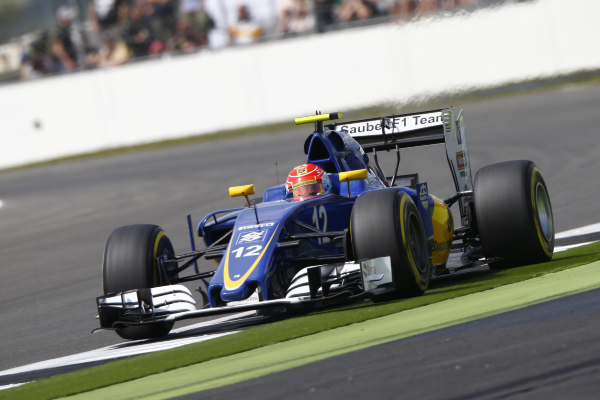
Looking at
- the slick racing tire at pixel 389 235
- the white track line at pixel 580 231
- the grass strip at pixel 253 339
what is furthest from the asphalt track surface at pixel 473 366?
the white track line at pixel 580 231

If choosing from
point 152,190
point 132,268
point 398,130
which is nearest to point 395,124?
point 398,130

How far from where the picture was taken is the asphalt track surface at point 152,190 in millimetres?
9039

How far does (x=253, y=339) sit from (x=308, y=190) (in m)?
1.80

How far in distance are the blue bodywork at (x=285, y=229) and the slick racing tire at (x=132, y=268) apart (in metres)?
0.55

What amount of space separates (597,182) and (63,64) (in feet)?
46.9

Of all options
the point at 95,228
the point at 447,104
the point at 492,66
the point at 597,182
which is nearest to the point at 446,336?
the point at 597,182

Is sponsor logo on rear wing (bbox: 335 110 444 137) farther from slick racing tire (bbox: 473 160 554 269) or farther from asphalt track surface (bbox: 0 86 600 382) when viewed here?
asphalt track surface (bbox: 0 86 600 382)

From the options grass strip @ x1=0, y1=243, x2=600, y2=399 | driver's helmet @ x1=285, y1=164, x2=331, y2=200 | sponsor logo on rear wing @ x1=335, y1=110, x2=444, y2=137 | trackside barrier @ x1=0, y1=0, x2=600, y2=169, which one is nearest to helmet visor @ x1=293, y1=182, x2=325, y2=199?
driver's helmet @ x1=285, y1=164, x2=331, y2=200

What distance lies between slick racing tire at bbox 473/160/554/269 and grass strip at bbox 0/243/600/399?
0.16 metres

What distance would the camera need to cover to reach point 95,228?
1416 centimetres

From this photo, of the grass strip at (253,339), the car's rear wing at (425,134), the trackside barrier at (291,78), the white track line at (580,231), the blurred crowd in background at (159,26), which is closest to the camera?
the grass strip at (253,339)

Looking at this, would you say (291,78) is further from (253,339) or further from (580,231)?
(253,339)

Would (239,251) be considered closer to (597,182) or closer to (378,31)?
(597,182)

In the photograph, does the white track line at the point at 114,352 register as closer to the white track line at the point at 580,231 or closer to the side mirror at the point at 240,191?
the side mirror at the point at 240,191
